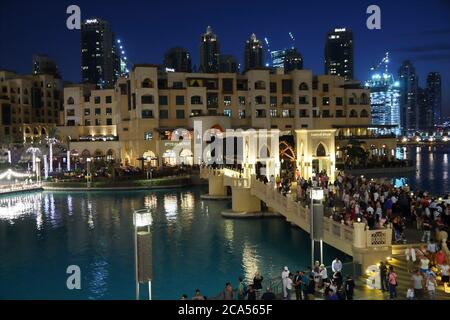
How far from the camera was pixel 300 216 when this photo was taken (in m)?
27.2

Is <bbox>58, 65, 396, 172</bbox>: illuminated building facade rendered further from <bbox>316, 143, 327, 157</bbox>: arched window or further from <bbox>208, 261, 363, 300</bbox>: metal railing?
<bbox>208, 261, 363, 300</bbox>: metal railing

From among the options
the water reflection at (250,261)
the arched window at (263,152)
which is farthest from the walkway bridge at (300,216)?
the water reflection at (250,261)

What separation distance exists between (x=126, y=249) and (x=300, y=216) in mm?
9847

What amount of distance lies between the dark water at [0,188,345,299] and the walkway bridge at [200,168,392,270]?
1800 millimetres

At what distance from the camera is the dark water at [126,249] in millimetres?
22109

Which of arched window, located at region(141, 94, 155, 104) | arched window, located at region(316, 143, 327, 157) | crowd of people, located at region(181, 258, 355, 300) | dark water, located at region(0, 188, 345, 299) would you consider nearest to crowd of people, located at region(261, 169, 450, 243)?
dark water, located at region(0, 188, 345, 299)

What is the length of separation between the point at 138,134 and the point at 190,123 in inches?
296

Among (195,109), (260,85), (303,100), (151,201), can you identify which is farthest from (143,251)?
(303,100)

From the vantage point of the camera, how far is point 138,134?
72500 mm

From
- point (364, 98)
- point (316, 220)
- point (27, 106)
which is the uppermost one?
point (27, 106)

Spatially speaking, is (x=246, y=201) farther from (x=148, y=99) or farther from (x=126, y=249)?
(x=148, y=99)

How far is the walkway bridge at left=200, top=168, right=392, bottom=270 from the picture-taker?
18406 mm
